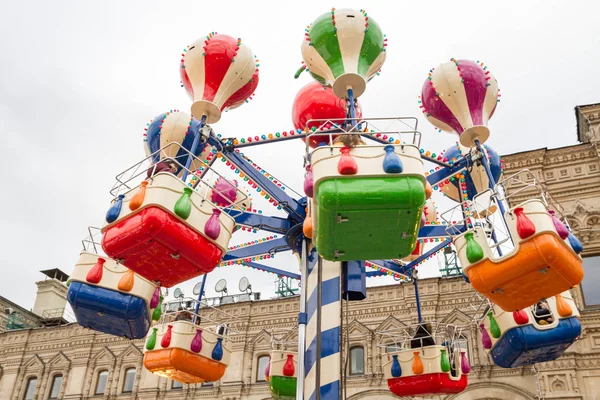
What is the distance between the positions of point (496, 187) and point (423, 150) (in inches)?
79.4

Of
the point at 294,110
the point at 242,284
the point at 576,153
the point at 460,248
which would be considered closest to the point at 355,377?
the point at 242,284

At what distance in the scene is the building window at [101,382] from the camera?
22.2 m

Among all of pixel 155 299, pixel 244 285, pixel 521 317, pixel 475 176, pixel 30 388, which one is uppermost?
pixel 244 285

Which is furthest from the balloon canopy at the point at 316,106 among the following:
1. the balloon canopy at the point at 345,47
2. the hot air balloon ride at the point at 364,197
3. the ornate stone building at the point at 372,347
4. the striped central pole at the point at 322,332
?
the ornate stone building at the point at 372,347

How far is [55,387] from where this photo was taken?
23.0m

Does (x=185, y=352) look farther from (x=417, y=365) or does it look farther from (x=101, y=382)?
(x=101, y=382)

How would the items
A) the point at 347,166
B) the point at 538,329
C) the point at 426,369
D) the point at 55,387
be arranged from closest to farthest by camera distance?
1. the point at 347,166
2. the point at 538,329
3. the point at 426,369
4. the point at 55,387

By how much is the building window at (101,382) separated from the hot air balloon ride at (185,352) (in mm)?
15033

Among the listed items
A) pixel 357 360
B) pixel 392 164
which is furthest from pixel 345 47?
pixel 357 360

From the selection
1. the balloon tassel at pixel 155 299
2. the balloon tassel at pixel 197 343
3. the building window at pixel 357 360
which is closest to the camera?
the balloon tassel at pixel 155 299

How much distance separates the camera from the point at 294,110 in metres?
9.79

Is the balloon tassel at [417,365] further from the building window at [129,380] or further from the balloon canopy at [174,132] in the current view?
the building window at [129,380]

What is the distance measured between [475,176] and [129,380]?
18258mm

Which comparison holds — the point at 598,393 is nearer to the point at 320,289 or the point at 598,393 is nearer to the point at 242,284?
the point at 320,289
